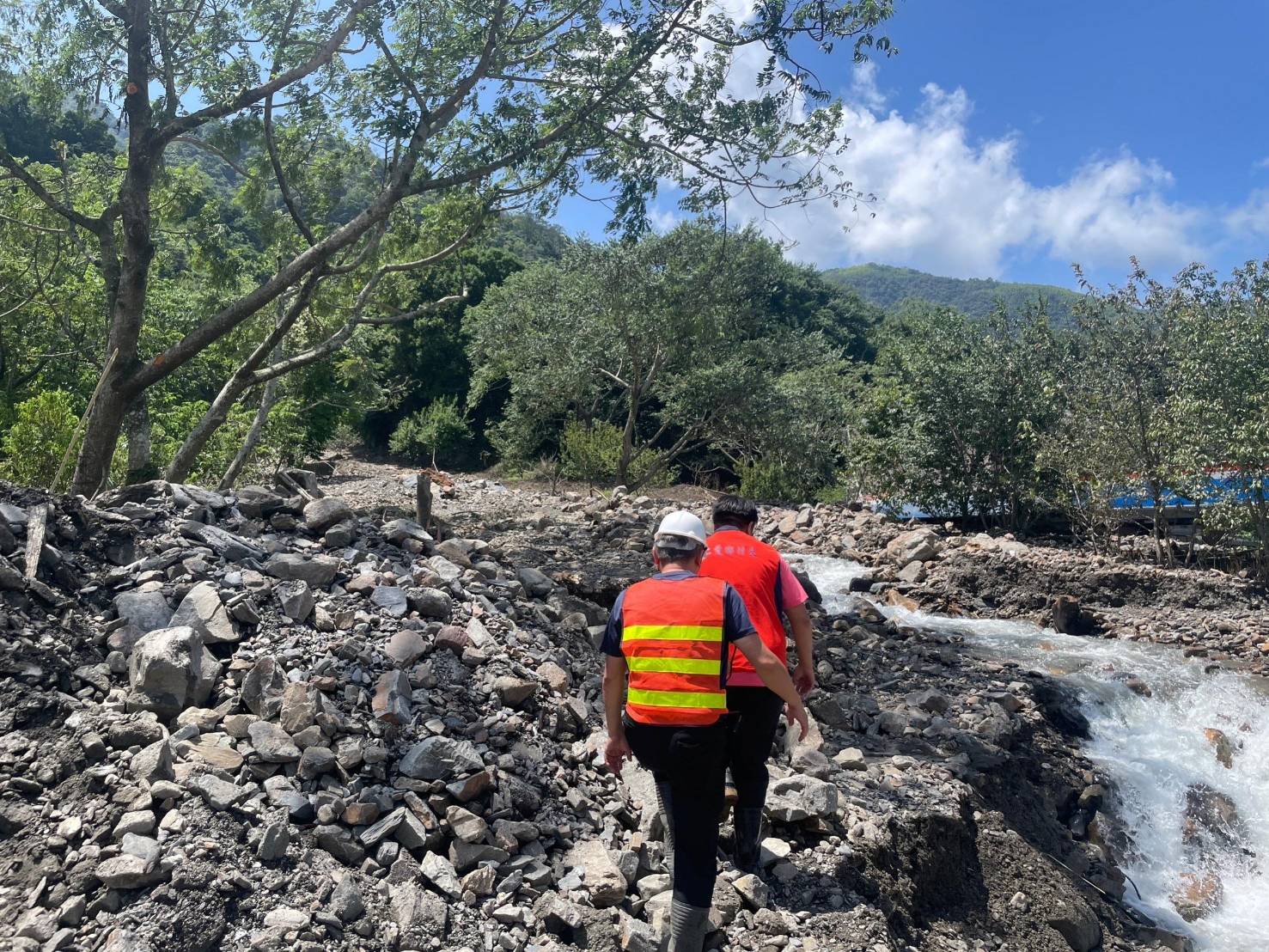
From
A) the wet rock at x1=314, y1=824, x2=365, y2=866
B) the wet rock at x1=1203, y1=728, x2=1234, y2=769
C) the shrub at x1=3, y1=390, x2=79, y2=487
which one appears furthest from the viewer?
the shrub at x1=3, y1=390, x2=79, y2=487

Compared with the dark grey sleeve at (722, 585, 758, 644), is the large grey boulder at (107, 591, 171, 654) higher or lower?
lower

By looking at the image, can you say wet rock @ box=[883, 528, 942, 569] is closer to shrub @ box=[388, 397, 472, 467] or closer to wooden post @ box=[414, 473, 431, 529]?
wooden post @ box=[414, 473, 431, 529]

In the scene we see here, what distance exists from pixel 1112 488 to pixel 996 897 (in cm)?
1027

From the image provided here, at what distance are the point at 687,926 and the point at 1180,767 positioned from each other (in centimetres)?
601

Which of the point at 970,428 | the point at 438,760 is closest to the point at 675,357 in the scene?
the point at 970,428

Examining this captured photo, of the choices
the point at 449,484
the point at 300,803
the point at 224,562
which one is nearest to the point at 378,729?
the point at 300,803

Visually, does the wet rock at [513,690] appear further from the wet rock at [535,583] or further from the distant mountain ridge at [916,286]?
the distant mountain ridge at [916,286]

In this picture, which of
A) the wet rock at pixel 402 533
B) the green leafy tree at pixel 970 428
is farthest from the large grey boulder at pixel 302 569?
the green leafy tree at pixel 970 428

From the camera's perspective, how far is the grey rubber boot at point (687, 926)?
3.04 meters

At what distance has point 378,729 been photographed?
3936 mm

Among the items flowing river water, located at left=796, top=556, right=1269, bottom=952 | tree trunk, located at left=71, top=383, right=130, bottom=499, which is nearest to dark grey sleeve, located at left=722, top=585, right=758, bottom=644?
flowing river water, located at left=796, top=556, right=1269, bottom=952

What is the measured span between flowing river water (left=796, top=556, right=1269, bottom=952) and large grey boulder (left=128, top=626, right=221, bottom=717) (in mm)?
5739

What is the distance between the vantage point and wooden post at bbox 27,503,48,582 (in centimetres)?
420

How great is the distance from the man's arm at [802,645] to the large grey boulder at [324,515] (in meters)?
3.32
